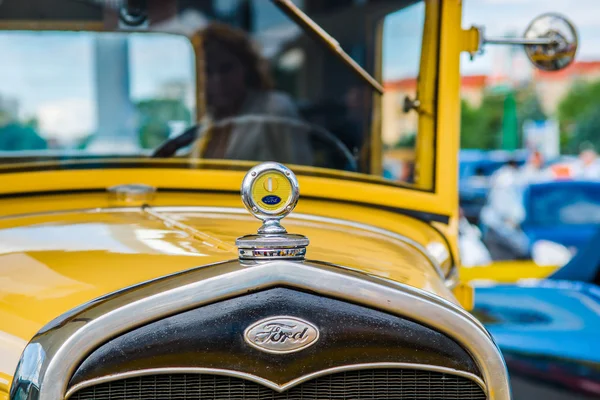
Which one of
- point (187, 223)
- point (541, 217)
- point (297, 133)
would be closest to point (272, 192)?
point (187, 223)

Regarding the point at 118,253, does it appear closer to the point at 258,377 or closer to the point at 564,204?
the point at 258,377

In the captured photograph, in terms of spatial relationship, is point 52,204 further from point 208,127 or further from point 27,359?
point 27,359

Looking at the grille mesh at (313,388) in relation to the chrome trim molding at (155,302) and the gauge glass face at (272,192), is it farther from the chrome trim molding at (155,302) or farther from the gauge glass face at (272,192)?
the gauge glass face at (272,192)

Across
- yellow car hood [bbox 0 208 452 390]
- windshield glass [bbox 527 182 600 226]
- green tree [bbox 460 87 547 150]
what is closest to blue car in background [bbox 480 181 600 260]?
windshield glass [bbox 527 182 600 226]

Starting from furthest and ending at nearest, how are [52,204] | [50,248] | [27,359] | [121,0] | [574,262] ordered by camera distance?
[574,262]
[121,0]
[52,204]
[50,248]
[27,359]

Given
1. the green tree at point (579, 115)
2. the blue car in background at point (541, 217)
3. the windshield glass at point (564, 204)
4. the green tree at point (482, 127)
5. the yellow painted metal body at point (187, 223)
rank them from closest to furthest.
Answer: the yellow painted metal body at point (187, 223) < the blue car in background at point (541, 217) < the windshield glass at point (564, 204) < the green tree at point (579, 115) < the green tree at point (482, 127)

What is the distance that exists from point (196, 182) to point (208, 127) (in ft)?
0.63

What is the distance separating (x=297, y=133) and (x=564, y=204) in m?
7.74

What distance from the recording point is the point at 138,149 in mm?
3002

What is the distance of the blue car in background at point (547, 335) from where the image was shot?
422 centimetres

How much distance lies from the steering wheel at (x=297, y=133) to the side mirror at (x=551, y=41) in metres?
0.70

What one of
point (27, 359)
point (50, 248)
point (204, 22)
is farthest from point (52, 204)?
point (27, 359)

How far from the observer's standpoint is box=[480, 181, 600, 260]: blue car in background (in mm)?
9773

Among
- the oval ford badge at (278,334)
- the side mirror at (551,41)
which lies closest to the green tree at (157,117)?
the side mirror at (551,41)
